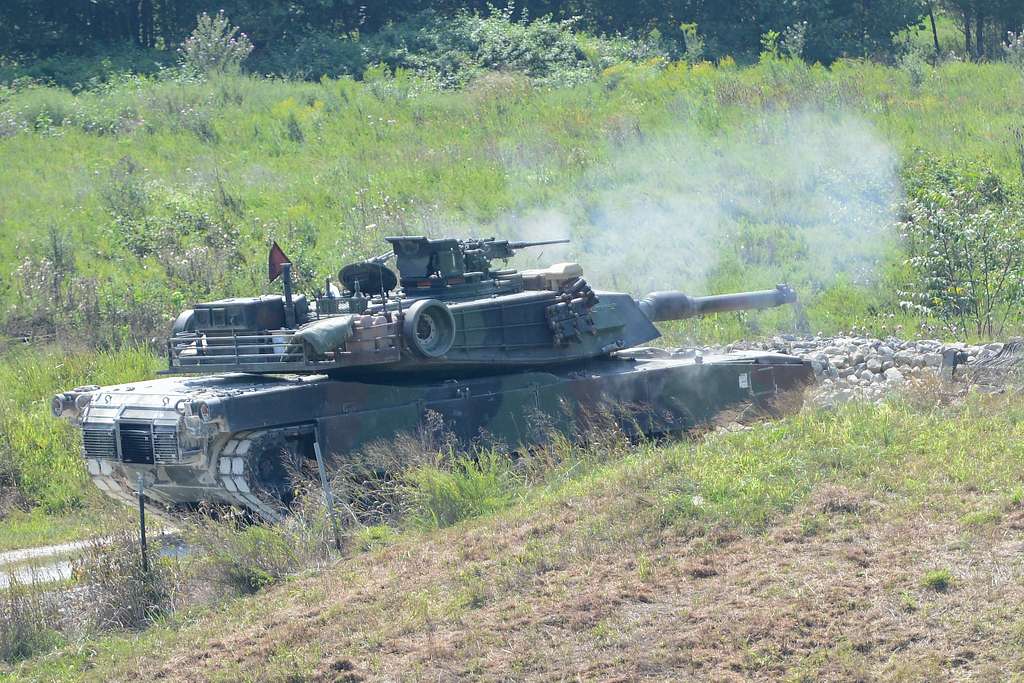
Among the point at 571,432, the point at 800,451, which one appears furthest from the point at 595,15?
the point at 800,451

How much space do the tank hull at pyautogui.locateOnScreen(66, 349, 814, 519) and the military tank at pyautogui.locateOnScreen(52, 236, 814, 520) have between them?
0.02 m

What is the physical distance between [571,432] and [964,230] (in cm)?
928

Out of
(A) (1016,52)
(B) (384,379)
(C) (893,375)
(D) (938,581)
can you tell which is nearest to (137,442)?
(B) (384,379)

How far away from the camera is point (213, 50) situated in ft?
113

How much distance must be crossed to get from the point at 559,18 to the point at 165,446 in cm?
3204

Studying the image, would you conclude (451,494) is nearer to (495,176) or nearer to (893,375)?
(893,375)

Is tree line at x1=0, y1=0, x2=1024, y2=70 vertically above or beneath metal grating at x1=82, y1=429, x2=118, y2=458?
above

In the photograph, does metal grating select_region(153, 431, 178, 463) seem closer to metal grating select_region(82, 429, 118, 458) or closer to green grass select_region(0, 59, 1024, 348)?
metal grating select_region(82, 429, 118, 458)

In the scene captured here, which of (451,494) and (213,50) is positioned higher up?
(213,50)

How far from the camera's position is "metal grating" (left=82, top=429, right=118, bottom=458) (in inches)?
469

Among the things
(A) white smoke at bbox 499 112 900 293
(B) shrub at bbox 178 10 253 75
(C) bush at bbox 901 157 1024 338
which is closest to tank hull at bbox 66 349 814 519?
(C) bush at bbox 901 157 1024 338

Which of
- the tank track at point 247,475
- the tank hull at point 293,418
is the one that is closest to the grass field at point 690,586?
the tank track at point 247,475

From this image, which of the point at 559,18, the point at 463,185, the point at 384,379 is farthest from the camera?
the point at 559,18

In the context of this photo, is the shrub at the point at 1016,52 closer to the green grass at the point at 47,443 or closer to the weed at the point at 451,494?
the green grass at the point at 47,443
